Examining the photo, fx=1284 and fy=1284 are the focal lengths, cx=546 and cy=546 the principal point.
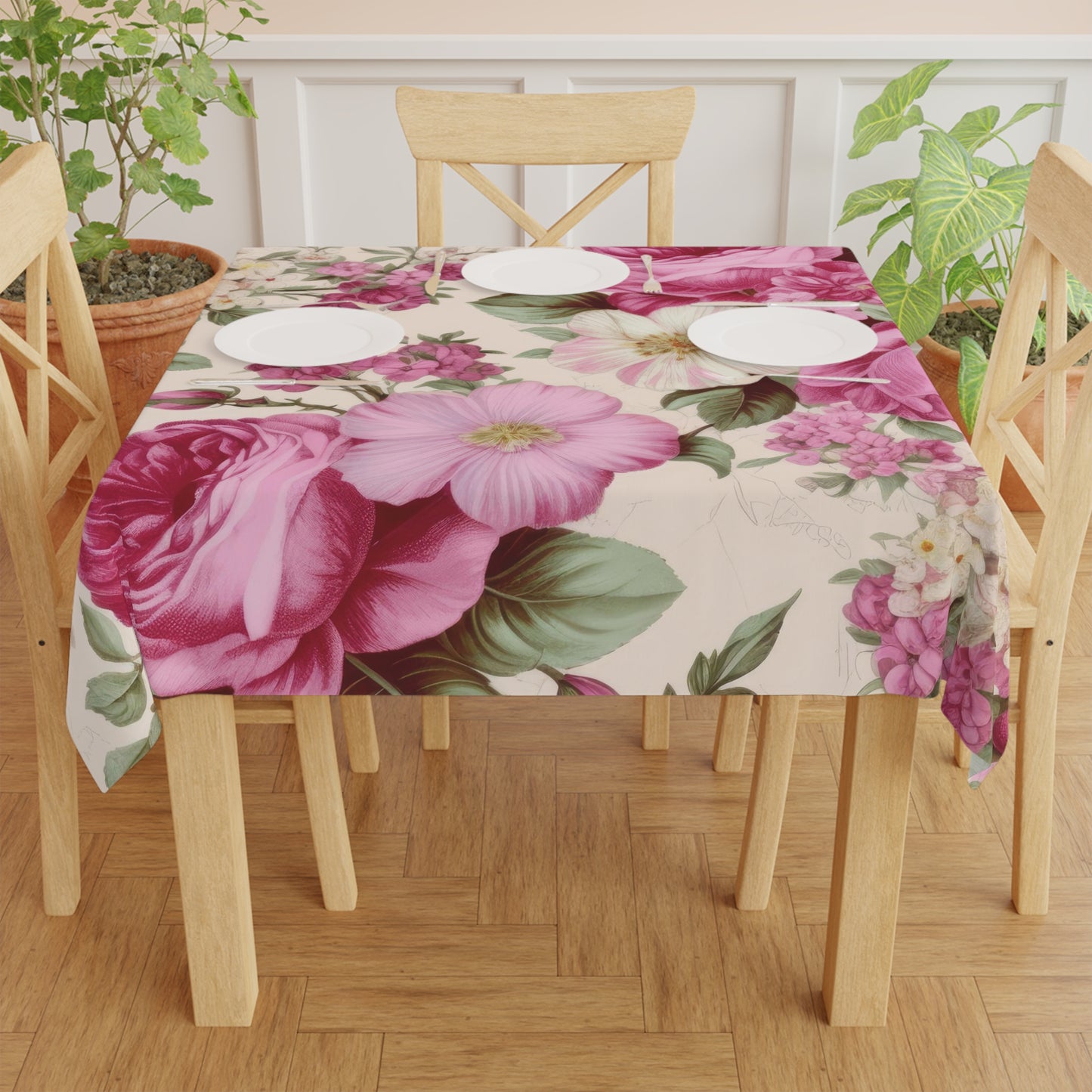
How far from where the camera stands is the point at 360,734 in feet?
6.32

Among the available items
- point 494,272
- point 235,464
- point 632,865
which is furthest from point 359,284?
point 632,865

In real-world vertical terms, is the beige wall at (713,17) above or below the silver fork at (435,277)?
above

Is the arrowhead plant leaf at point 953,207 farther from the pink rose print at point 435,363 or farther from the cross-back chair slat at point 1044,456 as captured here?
the pink rose print at point 435,363

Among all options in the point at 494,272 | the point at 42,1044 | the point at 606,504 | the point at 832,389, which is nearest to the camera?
the point at 606,504

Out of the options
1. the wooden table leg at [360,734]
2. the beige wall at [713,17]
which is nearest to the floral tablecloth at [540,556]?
the wooden table leg at [360,734]

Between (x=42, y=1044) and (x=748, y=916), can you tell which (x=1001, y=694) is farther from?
(x=42, y=1044)

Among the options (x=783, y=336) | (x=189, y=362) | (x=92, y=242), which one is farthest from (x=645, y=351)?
(x=92, y=242)

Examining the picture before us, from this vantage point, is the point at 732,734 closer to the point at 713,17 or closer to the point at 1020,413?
the point at 1020,413

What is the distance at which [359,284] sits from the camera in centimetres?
175

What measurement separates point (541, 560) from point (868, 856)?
0.54 meters

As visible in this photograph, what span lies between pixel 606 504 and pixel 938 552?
0.32 metres

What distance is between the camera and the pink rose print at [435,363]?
4.76 feet

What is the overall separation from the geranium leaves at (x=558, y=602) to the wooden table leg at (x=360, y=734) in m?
0.67

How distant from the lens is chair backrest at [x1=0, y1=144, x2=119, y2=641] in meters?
1.47
